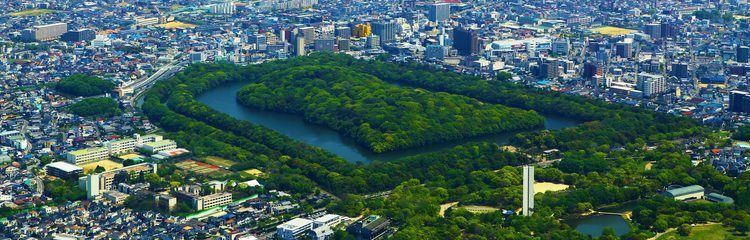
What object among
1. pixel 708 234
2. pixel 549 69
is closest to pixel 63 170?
pixel 708 234

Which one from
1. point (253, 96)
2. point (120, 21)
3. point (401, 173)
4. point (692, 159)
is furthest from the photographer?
point (120, 21)

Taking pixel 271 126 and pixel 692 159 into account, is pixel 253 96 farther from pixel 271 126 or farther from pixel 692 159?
pixel 692 159

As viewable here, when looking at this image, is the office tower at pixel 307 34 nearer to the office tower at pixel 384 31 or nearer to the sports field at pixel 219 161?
the office tower at pixel 384 31

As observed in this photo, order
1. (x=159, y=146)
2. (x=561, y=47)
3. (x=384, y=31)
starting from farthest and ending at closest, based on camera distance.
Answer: (x=384, y=31) → (x=561, y=47) → (x=159, y=146)

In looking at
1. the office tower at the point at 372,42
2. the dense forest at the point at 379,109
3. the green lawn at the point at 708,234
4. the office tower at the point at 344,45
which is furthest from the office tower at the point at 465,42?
the green lawn at the point at 708,234

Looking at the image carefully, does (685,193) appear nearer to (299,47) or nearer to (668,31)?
(299,47)

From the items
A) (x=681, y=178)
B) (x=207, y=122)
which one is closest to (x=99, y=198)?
(x=207, y=122)

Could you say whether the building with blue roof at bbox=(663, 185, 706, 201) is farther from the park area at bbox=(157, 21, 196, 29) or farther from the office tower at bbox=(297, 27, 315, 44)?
the park area at bbox=(157, 21, 196, 29)
